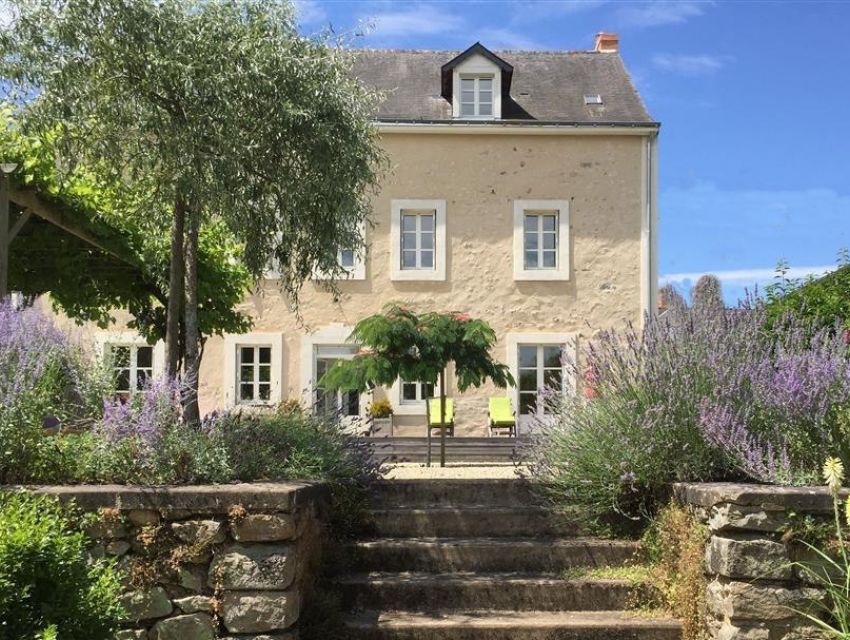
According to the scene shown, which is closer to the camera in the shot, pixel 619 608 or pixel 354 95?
pixel 619 608

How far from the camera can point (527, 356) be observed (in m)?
17.0

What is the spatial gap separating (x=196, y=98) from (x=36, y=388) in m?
1.92

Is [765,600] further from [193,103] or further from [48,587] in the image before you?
[193,103]

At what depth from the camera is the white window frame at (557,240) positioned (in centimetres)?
1694

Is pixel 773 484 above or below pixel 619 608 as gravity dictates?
above

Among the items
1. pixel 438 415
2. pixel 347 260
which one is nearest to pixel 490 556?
pixel 438 415

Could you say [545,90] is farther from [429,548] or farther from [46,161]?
[429,548]

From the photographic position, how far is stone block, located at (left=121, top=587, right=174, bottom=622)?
4.39m

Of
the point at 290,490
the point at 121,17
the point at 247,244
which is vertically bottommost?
the point at 290,490

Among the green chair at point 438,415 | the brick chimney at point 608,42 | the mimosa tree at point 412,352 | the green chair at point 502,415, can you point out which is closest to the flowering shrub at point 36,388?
the mimosa tree at point 412,352

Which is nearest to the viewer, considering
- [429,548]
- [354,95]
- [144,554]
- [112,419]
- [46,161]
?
[144,554]

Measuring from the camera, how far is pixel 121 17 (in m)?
5.52

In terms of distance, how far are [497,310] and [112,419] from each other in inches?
495

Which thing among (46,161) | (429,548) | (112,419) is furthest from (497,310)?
(112,419)
